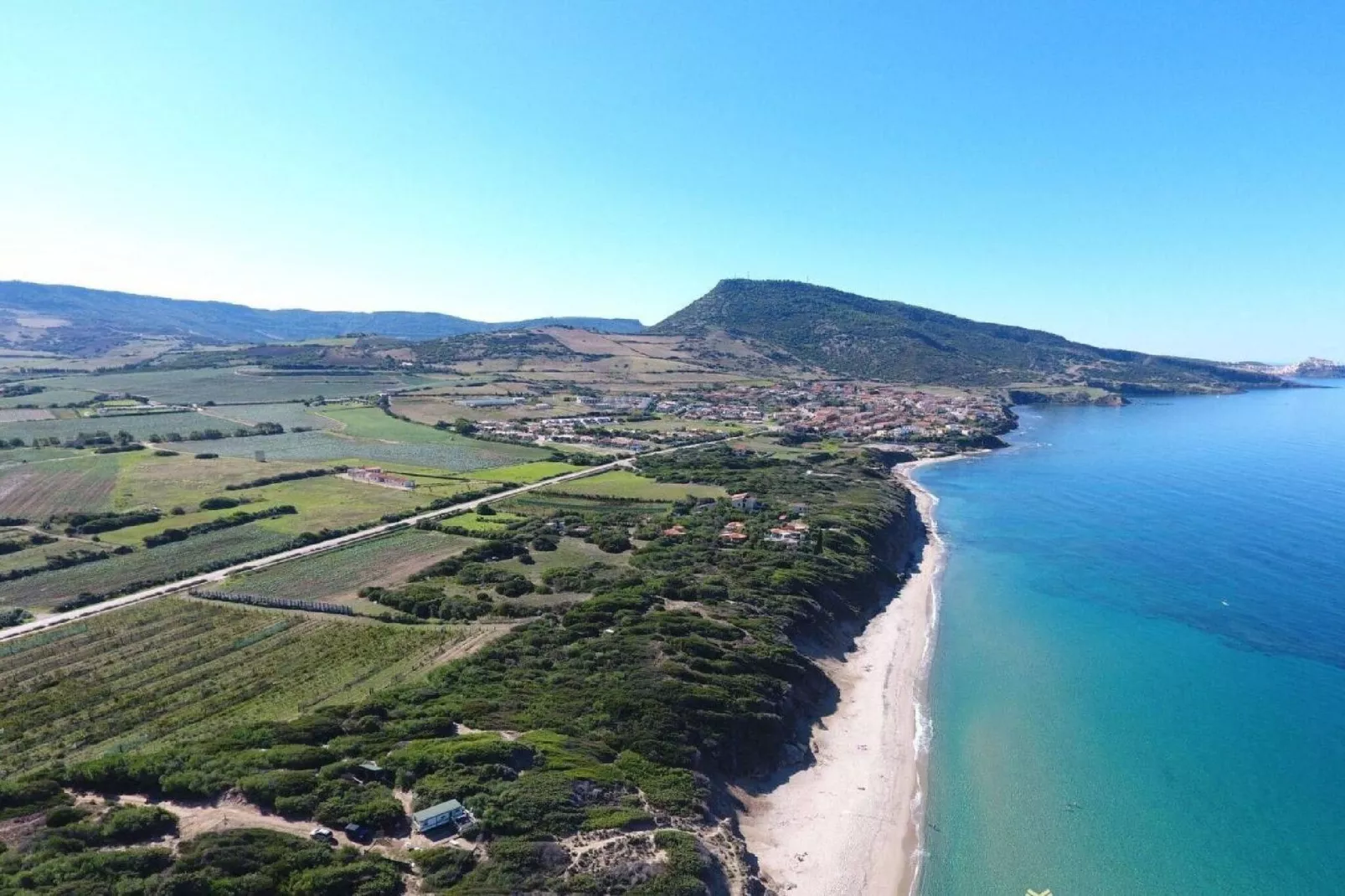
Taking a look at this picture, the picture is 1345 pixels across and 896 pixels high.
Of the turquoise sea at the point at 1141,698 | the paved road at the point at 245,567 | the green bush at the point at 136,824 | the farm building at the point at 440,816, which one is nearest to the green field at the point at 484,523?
the paved road at the point at 245,567

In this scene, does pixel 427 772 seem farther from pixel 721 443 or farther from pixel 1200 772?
pixel 721 443

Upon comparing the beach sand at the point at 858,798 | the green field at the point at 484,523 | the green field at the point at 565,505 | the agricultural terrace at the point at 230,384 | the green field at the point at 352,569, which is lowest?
the beach sand at the point at 858,798

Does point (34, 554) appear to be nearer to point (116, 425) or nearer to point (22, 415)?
point (116, 425)

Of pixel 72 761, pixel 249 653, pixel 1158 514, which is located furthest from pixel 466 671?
pixel 1158 514

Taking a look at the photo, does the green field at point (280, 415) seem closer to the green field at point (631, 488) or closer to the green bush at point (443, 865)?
the green field at point (631, 488)

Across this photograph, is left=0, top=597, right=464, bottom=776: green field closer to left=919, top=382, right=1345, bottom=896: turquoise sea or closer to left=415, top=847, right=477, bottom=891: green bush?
left=415, top=847, right=477, bottom=891: green bush

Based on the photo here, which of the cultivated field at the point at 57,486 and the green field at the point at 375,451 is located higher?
the green field at the point at 375,451

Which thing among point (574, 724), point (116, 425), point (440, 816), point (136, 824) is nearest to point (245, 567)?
point (136, 824)
